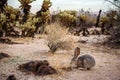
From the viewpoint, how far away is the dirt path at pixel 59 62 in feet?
32.4

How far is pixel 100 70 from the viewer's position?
11.0 m

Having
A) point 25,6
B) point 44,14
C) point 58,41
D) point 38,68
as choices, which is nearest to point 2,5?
point 25,6

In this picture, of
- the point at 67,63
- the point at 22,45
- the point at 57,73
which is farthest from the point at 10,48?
the point at 57,73

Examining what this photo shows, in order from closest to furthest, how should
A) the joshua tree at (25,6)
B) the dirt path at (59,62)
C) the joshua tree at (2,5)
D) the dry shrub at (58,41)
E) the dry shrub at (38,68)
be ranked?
the dirt path at (59,62), the dry shrub at (38,68), the dry shrub at (58,41), the joshua tree at (2,5), the joshua tree at (25,6)

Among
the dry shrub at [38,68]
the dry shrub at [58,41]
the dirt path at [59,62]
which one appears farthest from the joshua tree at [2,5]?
the dry shrub at [38,68]

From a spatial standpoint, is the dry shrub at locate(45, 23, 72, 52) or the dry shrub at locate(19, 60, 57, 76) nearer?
the dry shrub at locate(19, 60, 57, 76)

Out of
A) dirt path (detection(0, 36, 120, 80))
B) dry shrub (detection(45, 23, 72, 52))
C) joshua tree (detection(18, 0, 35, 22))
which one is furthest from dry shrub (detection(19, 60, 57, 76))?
joshua tree (detection(18, 0, 35, 22))

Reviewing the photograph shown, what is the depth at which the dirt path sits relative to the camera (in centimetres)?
988

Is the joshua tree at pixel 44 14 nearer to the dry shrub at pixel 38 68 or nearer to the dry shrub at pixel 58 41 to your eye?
the dry shrub at pixel 58 41

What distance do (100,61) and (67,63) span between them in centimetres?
179

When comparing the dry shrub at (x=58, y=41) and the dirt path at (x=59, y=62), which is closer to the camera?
the dirt path at (x=59, y=62)

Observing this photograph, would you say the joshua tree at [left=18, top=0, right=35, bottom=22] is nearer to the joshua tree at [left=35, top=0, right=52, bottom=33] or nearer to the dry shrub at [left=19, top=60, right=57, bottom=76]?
the joshua tree at [left=35, top=0, right=52, bottom=33]

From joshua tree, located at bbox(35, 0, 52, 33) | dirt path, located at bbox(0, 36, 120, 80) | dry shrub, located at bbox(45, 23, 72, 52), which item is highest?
joshua tree, located at bbox(35, 0, 52, 33)

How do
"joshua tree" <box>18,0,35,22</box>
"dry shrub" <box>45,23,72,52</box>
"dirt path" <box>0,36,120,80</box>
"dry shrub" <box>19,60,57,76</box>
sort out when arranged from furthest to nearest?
"joshua tree" <box>18,0,35,22</box> < "dry shrub" <box>45,23,72,52</box> < "dry shrub" <box>19,60,57,76</box> < "dirt path" <box>0,36,120,80</box>
